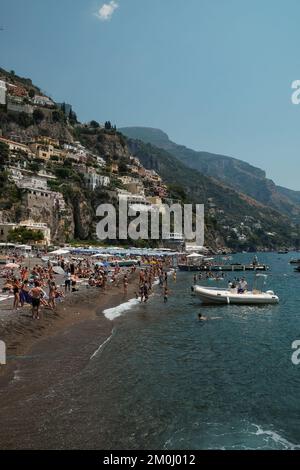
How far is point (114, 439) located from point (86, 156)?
465 feet

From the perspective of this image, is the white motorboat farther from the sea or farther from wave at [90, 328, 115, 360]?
wave at [90, 328, 115, 360]

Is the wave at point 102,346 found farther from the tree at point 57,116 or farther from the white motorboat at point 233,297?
the tree at point 57,116

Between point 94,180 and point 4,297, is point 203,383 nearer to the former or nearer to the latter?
point 4,297

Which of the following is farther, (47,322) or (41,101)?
(41,101)

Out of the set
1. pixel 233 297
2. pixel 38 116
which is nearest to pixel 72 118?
pixel 38 116

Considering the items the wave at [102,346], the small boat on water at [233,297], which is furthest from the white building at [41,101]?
the wave at [102,346]

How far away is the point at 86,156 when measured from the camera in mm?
146375

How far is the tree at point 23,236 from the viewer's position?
7744cm

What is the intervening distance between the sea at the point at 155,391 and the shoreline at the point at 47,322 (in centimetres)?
50

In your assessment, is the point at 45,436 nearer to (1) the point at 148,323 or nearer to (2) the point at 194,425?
(2) the point at 194,425

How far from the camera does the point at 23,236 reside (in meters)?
78.4

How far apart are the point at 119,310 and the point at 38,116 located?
127820mm
